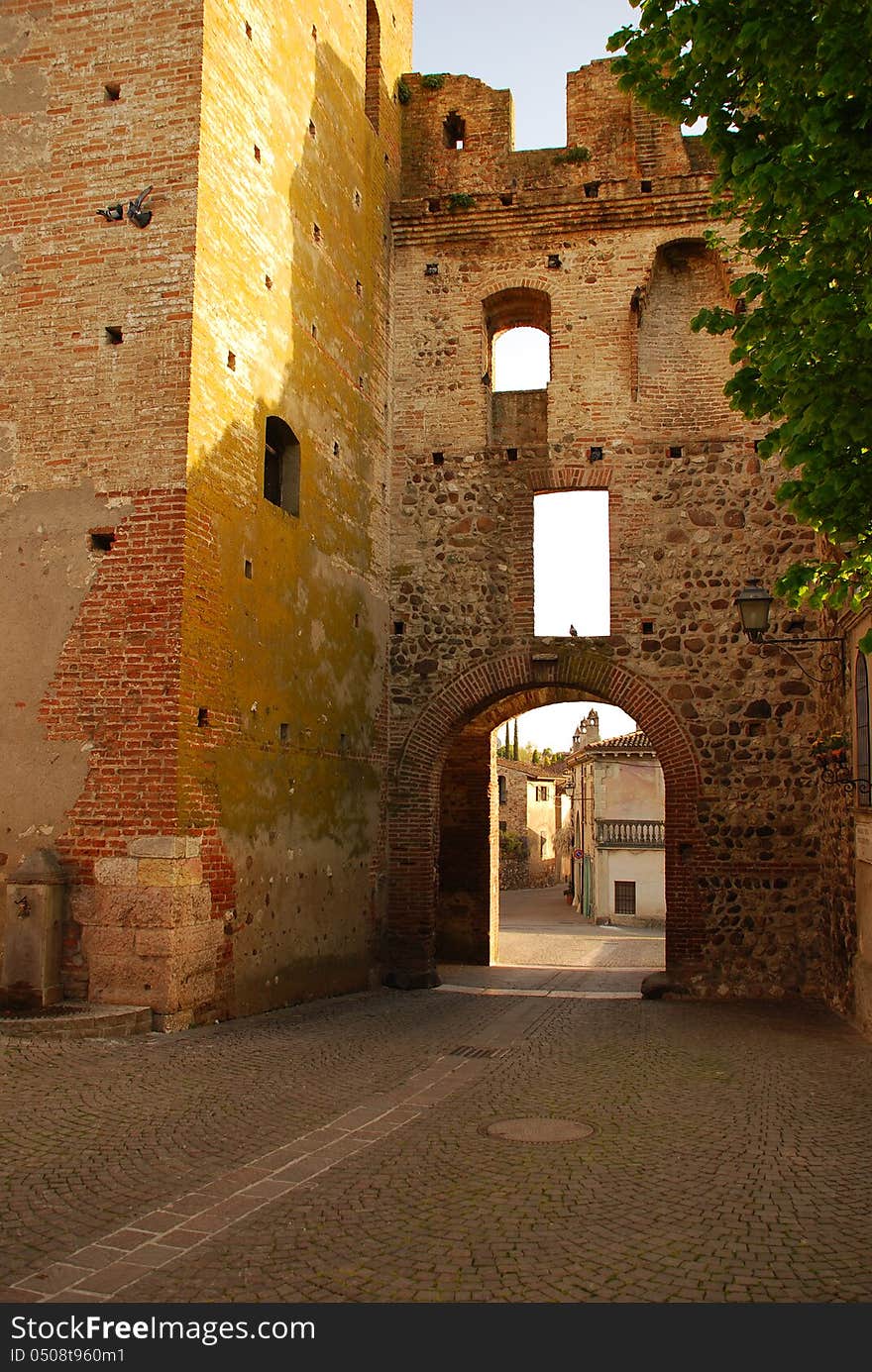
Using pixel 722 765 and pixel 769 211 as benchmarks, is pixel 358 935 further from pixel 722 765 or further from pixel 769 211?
pixel 769 211

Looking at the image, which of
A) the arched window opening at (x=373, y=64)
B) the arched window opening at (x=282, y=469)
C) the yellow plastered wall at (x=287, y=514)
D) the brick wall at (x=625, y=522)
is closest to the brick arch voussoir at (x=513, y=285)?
the brick wall at (x=625, y=522)

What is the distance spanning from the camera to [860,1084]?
7.95m

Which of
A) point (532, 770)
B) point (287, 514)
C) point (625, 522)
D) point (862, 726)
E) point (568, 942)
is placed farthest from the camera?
point (532, 770)

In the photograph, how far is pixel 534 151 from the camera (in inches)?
608

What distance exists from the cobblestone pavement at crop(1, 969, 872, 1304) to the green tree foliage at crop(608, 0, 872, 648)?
317 cm

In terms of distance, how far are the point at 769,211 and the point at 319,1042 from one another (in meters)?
6.98

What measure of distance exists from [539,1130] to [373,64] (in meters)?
14.2

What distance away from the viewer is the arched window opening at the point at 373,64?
15.1 m

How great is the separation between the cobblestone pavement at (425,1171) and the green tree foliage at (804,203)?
10.4 feet

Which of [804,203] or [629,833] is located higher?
[804,203]

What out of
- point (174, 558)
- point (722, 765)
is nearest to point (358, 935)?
point (722, 765)

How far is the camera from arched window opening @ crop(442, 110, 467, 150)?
16.0m

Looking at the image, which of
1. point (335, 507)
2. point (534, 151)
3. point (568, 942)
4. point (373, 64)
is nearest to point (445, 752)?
point (335, 507)

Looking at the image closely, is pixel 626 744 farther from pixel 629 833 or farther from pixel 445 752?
pixel 445 752
